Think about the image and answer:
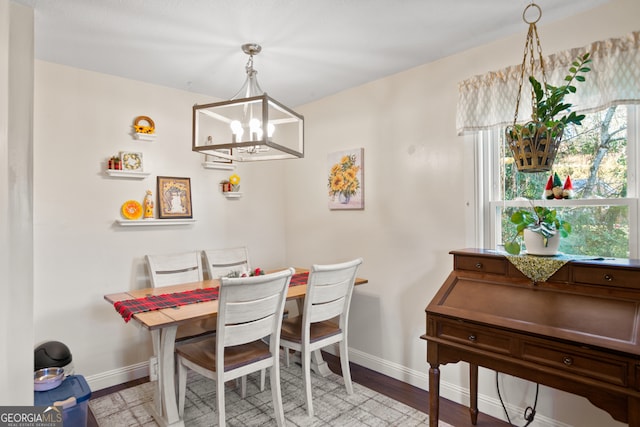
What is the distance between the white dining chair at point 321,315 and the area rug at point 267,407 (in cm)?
13

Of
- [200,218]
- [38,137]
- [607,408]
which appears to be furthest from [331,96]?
[607,408]

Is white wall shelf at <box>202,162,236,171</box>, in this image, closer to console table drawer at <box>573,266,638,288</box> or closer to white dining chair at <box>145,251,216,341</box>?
white dining chair at <box>145,251,216,341</box>

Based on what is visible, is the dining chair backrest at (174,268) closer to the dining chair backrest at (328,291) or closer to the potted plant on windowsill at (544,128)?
the dining chair backrest at (328,291)

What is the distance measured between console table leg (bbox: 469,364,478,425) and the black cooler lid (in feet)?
8.50

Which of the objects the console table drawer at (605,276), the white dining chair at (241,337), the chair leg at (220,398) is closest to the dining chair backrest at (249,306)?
the white dining chair at (241,337)

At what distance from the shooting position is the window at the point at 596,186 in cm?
183

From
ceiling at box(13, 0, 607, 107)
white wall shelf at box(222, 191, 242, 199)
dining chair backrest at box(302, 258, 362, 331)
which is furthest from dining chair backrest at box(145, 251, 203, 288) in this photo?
ceiling at box(13, 0, 607, 107)

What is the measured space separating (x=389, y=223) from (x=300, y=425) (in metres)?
1.57

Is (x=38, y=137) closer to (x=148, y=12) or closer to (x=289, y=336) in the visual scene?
(x=148, y=12)

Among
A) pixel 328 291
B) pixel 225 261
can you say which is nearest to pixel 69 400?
pixel 225 261

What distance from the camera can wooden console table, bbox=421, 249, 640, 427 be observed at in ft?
4.47

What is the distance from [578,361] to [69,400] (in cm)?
255

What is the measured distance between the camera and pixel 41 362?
2215 mm

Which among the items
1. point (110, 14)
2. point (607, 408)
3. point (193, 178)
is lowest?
point (607, 408)
